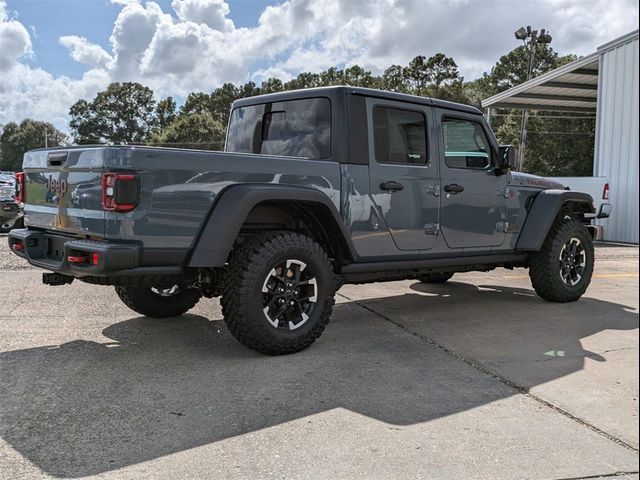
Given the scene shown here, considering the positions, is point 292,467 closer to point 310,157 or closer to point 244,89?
point 310,157

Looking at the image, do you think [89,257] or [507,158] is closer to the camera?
[89,257]

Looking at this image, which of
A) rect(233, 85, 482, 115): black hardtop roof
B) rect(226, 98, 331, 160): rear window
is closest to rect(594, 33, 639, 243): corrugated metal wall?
rect(233, 85, 482, 115): black hardtop roof

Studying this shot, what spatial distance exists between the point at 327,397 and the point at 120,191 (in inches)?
67.2

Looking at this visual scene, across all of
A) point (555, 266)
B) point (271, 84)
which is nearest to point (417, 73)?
point (271, 84)

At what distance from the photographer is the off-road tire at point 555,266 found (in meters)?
6.05

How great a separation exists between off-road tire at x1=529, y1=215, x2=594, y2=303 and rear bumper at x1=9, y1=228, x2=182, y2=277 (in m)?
3.91

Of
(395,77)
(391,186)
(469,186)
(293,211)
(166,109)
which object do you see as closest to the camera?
(293,211)

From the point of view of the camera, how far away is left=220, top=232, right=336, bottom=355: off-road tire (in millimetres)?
3965

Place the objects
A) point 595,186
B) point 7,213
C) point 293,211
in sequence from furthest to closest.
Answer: point 595,186 < point 7,213 < point 293,211

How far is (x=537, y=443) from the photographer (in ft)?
9.55

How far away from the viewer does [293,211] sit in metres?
4.45

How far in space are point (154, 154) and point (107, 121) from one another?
88.0 m

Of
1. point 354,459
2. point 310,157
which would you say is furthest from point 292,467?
point 310,157

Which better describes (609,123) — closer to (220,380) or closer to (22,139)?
(220,380)
